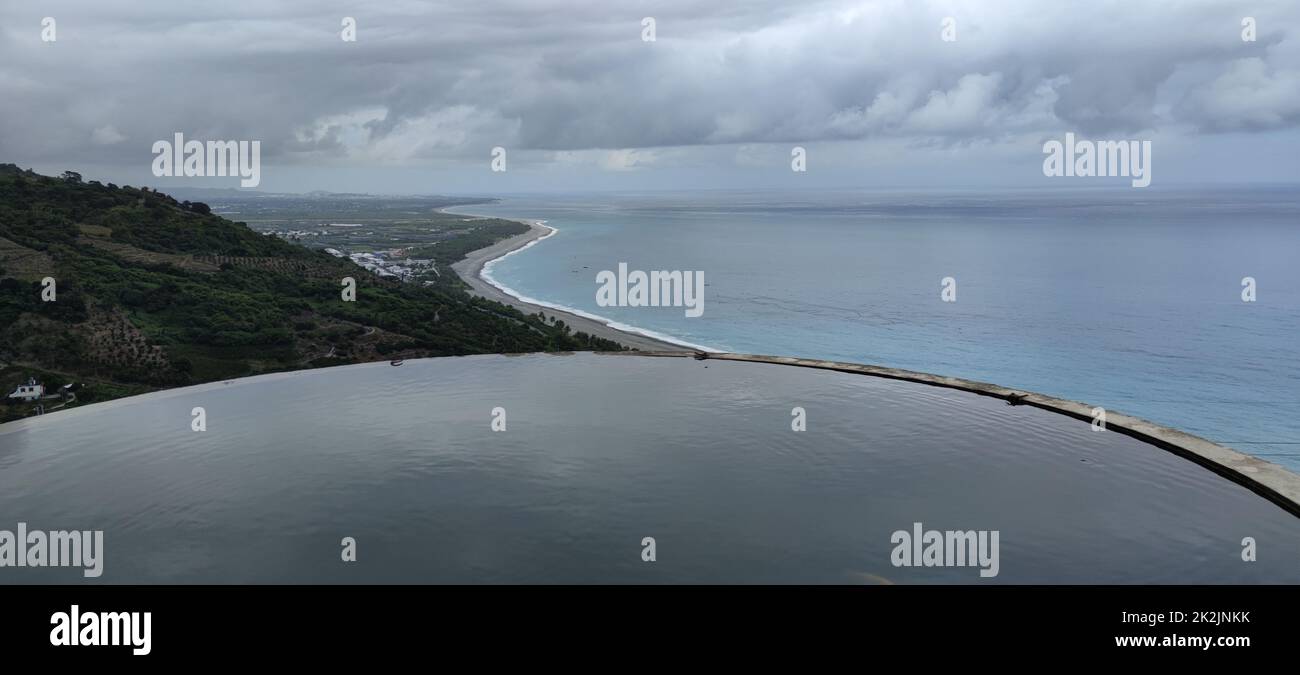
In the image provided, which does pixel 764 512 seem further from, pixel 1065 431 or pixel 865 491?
pixel 1065 431

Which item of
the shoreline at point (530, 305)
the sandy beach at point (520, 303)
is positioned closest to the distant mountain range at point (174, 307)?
the sandy beach at point (520, 303)

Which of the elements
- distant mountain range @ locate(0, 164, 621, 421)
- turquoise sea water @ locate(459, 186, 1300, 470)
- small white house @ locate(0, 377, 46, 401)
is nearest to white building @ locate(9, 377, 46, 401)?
small white house @ locate(0, 377, 46, 401)

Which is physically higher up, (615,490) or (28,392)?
(28,392)

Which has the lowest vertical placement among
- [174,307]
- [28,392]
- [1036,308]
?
[28,392]

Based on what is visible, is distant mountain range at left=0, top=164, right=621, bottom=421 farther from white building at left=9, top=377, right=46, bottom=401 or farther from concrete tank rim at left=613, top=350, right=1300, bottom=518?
concrete tank rim at left=613, top=350, right=1300, bottom=518

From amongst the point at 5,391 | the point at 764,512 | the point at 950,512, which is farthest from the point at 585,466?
the point at 5,391

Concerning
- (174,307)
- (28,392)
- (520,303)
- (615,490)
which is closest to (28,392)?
(28,392)

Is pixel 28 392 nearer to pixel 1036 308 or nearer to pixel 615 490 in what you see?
pixel 615 490
